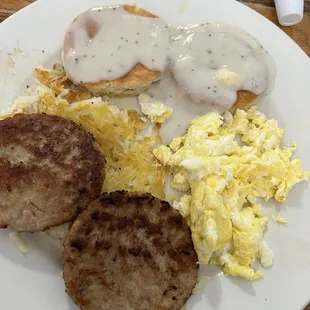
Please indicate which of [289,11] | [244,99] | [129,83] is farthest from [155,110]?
[289,11]

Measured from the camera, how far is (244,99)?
2.69 meters

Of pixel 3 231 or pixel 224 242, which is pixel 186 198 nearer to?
pixel 224 242

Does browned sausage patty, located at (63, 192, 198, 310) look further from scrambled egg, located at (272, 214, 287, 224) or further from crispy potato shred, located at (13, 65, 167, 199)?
scrambled egg, located at (272, 214, 287, 224)

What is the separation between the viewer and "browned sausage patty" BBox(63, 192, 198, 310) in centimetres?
210

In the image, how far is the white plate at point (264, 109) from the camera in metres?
2.24

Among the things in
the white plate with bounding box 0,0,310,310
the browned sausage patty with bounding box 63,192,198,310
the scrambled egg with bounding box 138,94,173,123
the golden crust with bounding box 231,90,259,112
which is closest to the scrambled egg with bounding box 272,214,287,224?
the white plate with bounding box 0,0,310,310

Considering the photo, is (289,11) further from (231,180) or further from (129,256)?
(129,256)

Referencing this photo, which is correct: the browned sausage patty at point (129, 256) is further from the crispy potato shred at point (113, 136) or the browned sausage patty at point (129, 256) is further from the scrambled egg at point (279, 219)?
the scrambled egg at point (279, 219)

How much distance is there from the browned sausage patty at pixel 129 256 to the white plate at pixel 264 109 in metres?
0.20

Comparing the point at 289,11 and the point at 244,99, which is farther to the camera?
the point at 289,11

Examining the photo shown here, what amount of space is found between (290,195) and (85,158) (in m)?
1.11

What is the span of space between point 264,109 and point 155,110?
0.64 meters

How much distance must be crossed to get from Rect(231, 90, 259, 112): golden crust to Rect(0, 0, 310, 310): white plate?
0.32 feet

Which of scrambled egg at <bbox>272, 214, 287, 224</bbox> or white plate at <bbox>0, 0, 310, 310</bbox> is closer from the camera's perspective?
white plate at <bbox>0, 0, 310, 310</bbox>
